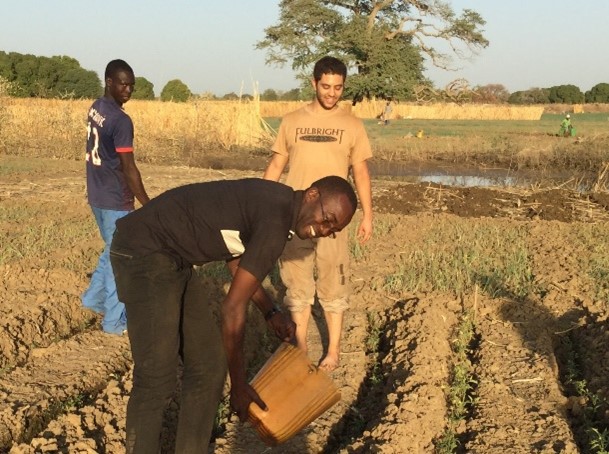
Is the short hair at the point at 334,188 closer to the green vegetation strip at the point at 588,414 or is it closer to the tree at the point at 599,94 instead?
the green vegetation strip at the point at 588,414

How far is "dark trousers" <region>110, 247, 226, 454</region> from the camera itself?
312 cm

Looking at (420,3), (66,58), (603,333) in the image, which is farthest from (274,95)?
(603,333)

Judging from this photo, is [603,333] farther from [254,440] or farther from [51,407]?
[51,407]

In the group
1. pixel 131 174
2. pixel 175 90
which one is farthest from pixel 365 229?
pixel 175 90

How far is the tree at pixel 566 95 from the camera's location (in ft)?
328

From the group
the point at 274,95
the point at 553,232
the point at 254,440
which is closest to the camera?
the point at 254,440

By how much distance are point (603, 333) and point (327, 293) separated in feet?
6.74

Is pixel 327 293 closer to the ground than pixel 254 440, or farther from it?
farther from it

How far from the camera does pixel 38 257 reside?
316 inches

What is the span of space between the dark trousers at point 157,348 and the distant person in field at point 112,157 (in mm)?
2047

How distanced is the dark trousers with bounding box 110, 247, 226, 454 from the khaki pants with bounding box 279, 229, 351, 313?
1.65 meters

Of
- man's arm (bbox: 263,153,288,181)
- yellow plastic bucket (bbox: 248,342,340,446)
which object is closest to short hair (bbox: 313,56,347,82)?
man's arm (bbox: 263,153,288,181)

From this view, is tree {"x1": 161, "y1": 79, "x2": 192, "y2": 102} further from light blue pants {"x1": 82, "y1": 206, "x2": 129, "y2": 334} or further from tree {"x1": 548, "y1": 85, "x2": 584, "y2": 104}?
tree {"x1": 548, "y1": 85, "x2": 584, "y2": 104}

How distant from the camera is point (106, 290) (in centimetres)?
574
